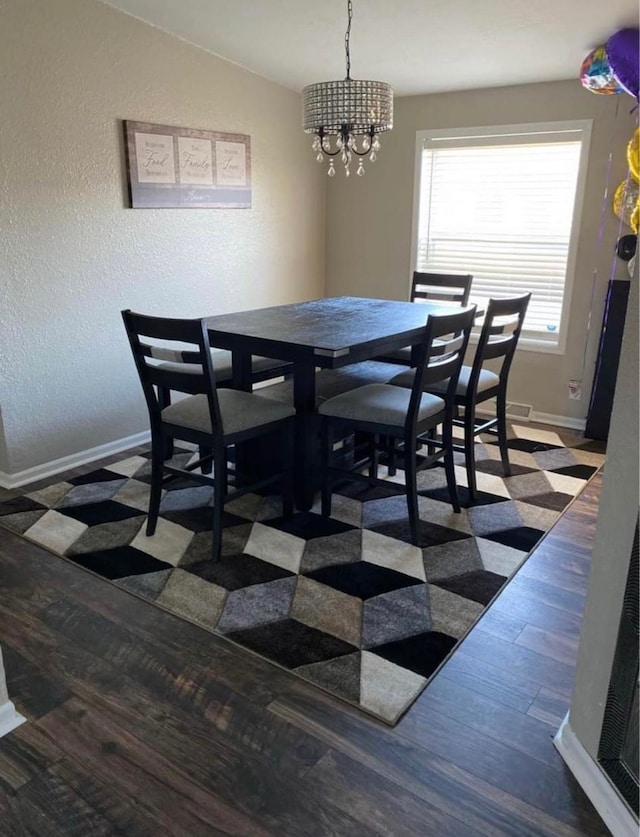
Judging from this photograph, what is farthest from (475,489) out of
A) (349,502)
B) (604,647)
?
(604,647)

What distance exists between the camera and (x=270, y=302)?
459 cm

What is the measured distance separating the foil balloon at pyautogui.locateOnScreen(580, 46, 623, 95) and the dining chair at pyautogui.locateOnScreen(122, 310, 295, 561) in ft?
7.42

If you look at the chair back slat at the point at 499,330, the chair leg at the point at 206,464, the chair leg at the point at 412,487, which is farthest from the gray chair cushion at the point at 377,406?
the chair leg at the point at 206,464

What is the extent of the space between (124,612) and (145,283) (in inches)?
82.2

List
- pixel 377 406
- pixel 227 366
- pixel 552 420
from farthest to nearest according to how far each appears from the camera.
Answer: pixel 552 420
pixel 227 366
pixel 377 406

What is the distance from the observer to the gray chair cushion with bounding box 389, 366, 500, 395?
3129 millimetres

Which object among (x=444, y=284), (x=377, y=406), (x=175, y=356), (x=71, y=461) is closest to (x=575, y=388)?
(x=444, y=284)

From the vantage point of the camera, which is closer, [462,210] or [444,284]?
[444,284]

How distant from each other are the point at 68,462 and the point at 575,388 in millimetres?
3184

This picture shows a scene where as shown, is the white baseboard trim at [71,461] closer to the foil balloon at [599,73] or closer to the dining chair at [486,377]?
the dining chair at [486,377]

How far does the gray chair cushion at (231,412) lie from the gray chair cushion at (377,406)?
206 mm

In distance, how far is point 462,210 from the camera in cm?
441

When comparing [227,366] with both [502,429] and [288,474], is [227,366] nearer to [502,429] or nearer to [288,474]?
[288,474]

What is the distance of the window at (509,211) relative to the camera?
3.97 metres
